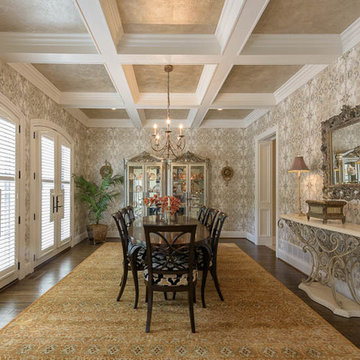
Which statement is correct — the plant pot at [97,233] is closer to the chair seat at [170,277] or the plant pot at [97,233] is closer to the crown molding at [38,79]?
the crown molding at [38,79]

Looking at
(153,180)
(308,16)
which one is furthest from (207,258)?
(153,180)

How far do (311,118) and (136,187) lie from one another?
399 centimetres

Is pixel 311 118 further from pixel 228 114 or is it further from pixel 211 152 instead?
pixel 211 152

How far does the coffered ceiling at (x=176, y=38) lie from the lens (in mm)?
2449

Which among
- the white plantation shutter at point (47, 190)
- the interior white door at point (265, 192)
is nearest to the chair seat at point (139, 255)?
the white plantation shutter at point (47, 190)

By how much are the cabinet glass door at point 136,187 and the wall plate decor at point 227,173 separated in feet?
6.51

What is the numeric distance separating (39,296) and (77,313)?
722mm

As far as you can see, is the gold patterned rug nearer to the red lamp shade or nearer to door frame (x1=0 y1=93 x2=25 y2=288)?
door frame (x1=0 y1=93 x2=25 y2=288)

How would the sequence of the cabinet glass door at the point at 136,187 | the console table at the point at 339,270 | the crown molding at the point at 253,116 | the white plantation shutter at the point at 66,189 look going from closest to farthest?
the console table at the point at 339,270, the white plantation shutter at the point at 66,189, the crown molding at the point at 253,116, the cabinet glass door at the point at 136,187

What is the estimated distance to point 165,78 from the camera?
13.5 feet

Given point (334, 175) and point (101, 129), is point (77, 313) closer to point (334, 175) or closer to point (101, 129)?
point (334, 175)

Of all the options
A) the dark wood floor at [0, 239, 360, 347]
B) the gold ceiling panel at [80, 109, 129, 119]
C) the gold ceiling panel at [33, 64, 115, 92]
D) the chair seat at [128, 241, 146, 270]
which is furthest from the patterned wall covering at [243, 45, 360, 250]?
the gold ceiling panel at [80, 109, 129, 119]

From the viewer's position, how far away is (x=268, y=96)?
4.81 metres

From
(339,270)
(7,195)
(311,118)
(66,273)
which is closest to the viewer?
(339,270)
